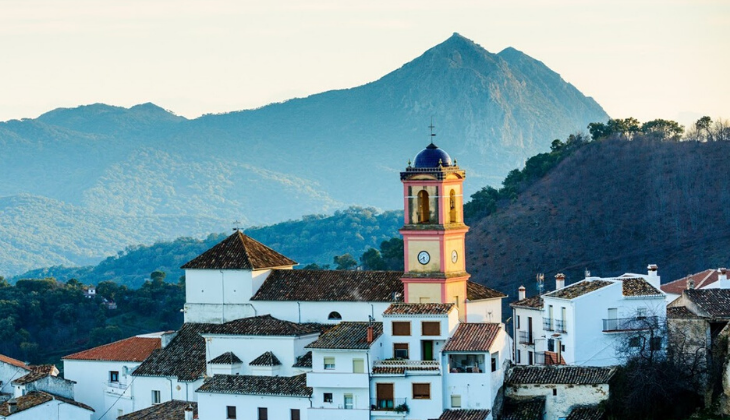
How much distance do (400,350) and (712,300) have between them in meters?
10.7

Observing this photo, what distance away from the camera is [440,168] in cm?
5584

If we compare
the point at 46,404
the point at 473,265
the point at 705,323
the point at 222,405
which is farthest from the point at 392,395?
the point at 473,265

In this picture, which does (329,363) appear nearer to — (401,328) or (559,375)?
(401,328)

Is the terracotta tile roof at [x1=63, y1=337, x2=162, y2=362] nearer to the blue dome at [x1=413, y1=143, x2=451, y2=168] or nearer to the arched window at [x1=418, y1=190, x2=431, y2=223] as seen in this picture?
the arched window at [x1=418, y1=190, x2=431, y2=223]

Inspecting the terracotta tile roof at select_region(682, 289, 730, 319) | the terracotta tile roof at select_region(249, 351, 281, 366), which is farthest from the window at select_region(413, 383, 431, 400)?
the terracotta tile roof at select_region(682, 289, 730, 319)

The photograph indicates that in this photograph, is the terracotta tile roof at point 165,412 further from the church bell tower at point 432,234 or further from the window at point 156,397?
the church bell tower at point 432,234

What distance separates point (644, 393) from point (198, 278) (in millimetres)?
19978

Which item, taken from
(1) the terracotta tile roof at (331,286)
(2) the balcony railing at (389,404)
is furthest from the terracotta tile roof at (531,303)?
(2) the balcony railing at (389,404)

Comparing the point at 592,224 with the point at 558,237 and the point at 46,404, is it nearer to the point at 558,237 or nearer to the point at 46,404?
the point at 558,237

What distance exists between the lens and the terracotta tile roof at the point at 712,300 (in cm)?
5035

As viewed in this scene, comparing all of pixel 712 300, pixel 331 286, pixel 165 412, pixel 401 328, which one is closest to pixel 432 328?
A: pixel 401 328

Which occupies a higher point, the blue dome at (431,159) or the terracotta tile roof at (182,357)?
the blue dome at (431,159)

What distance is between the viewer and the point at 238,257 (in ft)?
197

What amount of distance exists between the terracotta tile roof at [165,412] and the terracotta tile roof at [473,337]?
34.6ft
